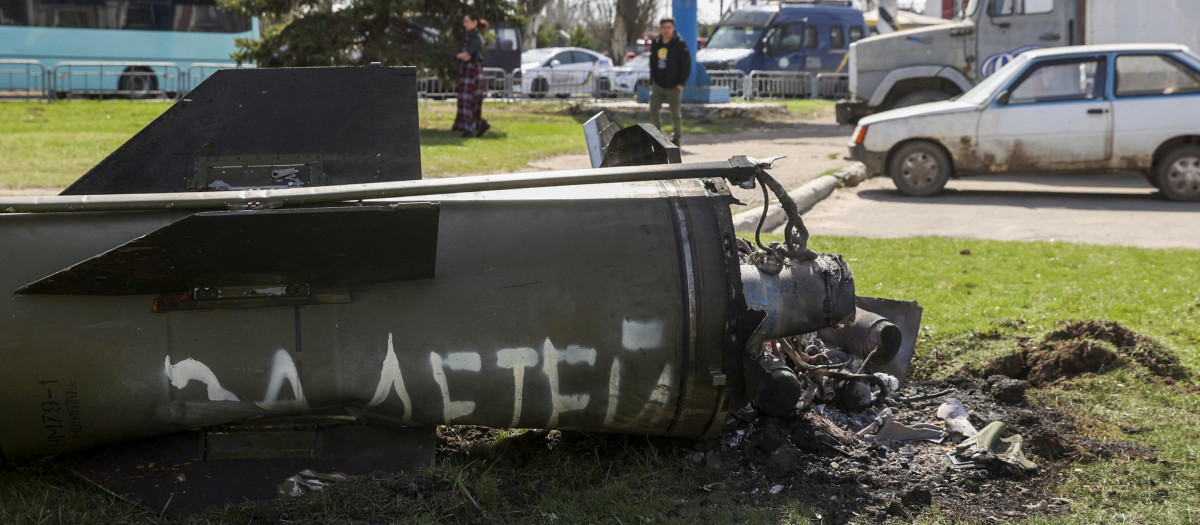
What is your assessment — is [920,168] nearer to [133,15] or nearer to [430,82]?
[430,82]

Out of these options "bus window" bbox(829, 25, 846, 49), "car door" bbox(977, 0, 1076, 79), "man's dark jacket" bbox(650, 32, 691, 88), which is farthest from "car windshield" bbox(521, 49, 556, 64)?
"car door" bbox(977, 0, 1076, 79)

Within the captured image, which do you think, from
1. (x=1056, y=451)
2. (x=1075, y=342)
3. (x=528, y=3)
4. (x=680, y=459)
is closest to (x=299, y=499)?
(x=680, y=459)

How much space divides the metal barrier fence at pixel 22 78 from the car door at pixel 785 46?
16.7 metres

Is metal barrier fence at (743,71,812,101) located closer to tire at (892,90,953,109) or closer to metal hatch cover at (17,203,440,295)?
tire at (892,90,953,109)

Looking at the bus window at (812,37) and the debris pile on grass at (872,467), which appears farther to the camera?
the bus window at (812,37)

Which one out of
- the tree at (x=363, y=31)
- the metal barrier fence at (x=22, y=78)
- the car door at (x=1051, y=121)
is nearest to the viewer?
the car door at (x=1051, y=121)

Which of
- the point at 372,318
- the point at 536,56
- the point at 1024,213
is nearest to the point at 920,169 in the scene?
the point at 1024,213

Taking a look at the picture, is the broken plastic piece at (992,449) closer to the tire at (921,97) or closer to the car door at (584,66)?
the tire at (921,97)

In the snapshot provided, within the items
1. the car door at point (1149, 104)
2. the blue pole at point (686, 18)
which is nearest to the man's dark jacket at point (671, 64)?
the car door at point (1149, 104)

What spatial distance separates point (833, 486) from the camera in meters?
3.55

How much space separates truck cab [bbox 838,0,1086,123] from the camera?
14.1 metres

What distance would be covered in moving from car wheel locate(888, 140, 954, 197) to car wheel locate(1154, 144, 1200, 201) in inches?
79.2

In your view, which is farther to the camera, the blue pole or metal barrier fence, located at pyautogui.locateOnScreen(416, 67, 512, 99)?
metal barrier fence, located at pyautogui.locateOnScreen(416, 67, 512, 99)

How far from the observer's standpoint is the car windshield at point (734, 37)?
28.1 meters
